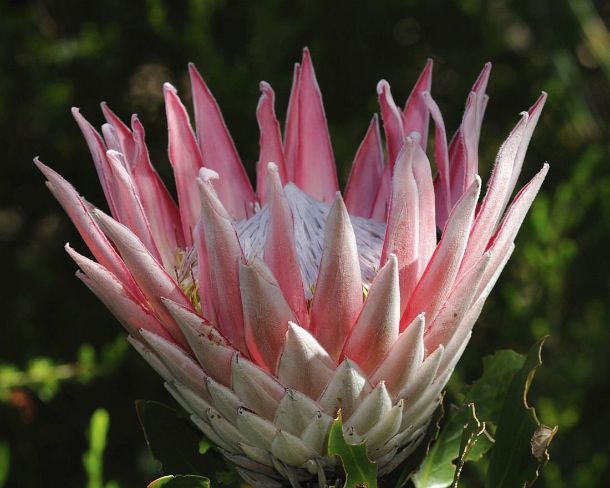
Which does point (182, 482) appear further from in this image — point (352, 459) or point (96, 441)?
point (96, 441)

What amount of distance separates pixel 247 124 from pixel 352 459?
2109 millimetres

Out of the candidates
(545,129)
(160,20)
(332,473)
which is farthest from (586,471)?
(160,20)

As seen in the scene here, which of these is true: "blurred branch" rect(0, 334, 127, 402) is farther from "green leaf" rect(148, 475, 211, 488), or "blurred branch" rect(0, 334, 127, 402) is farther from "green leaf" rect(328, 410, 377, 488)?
"green leaf" rect(328, 410, 377, 488)

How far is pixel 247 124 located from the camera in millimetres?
3092

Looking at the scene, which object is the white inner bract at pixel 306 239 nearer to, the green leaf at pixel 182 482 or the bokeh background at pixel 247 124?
the green leaf at pixel 182 482

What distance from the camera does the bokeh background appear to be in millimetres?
2969

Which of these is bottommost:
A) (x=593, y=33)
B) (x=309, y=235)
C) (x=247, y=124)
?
(x=593, y=33)

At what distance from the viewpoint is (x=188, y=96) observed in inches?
143

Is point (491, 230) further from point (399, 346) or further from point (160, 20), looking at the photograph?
point (160, 20)

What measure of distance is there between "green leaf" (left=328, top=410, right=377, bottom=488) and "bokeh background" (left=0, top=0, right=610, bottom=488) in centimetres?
172

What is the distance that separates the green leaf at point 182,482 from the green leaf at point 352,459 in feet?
0.58

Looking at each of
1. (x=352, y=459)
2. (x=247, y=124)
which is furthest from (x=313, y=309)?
(x=247, y=124)

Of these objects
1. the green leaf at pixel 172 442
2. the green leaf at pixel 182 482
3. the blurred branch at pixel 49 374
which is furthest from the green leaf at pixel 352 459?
the blurred branch at pixel 49 374

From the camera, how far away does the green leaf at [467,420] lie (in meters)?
1.37
